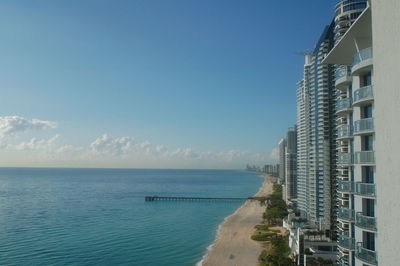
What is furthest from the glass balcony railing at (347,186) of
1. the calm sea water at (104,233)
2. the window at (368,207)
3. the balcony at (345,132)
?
the calm sea water at (104,233)

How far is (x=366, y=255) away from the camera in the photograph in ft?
44.4

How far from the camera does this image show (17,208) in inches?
3243

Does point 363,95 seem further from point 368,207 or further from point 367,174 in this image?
point 368,207

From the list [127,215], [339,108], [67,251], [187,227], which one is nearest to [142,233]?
[187,227]

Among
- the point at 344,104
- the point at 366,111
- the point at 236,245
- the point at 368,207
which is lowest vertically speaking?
the point at 236,245

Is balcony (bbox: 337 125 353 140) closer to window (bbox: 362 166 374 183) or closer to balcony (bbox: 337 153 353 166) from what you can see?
balcony (bbox: 337 153 353 166)

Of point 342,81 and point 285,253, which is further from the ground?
point 342,81

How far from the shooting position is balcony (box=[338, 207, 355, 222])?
16.2 metres

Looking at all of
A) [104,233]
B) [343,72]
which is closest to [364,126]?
[343,72]

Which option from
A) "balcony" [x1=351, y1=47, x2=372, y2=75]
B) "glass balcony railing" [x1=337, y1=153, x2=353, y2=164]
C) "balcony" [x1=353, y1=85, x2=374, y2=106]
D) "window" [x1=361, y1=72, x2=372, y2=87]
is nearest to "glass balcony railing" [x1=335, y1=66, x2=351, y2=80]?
"window" [x1=361, y1=72, x2=372, y2=87]

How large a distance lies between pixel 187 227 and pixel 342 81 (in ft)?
170

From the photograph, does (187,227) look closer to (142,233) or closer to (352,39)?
(142,233)

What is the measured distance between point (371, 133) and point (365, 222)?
3579 mm

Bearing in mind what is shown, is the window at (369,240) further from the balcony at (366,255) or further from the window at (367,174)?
the window at (367,174)
